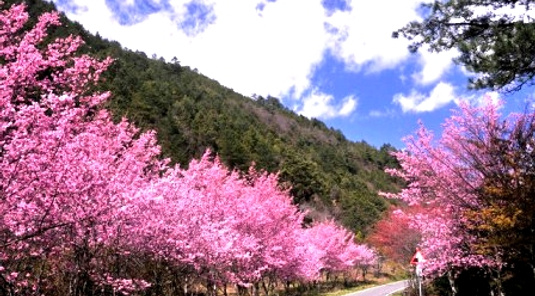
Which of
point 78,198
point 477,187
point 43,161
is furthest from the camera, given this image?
point 477,187

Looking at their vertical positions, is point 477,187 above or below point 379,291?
above

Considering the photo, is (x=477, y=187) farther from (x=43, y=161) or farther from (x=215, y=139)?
(x=215, y=139)

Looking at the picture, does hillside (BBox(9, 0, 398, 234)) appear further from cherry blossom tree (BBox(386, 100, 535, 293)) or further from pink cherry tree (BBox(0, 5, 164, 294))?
pink cherry tree (BBox(0, 5, 164, 294))

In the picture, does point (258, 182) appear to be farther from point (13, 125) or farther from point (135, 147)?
point (13, 125)

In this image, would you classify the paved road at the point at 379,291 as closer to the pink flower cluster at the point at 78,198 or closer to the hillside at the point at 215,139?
the pink flower cluster at the point at 78,198

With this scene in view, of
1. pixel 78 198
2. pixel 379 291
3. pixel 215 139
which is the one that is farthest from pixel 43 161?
pixel 215 139

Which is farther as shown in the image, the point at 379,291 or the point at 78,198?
the point at 379,291

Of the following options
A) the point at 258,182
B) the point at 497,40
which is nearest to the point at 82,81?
the point at 497,40

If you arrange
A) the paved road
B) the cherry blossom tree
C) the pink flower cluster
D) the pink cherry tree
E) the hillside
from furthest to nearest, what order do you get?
the hillside
the paved road
the cherry blossom tree
the pink flower cluster
the pink cherry tree

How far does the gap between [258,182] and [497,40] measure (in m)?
15.5

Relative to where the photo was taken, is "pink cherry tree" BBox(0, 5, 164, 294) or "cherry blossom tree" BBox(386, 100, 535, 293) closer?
"pink cherry tree" BBox(0, 5, 164, 294)

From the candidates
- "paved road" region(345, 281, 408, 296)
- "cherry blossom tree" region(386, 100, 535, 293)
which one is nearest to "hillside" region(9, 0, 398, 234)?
"paved road" region(345, 281, 408, 296)

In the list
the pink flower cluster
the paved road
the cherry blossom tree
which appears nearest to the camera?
the pink flower cluster

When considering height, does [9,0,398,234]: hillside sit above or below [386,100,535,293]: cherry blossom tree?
above
